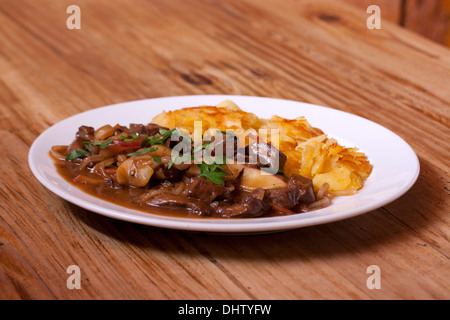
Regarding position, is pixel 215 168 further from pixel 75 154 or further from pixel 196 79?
pixel 196 79

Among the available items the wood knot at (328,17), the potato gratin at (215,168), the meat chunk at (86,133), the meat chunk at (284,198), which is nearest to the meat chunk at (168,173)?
the potato gratin at (215,168)

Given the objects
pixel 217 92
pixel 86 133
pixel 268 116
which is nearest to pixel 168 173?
pixel 86 133

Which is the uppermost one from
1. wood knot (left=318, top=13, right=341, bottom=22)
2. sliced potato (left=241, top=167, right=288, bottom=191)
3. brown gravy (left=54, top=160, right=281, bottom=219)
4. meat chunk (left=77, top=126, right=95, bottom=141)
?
wood knot (left=318, top=13, right=341, bottom=22)

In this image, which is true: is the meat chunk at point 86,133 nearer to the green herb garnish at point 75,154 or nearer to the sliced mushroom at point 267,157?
the green herb garnish at point 75,154

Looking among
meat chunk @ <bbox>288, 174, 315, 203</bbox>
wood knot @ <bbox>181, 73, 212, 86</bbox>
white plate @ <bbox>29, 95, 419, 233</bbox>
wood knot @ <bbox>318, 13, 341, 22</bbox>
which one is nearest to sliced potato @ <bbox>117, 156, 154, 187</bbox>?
white plate @ <bbox>29, 95, 419, 233</bbox>

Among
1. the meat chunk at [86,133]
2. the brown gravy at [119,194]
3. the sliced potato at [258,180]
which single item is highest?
the sliced potato at [258,180]

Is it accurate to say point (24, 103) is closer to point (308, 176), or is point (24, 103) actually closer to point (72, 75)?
point (72, 75)

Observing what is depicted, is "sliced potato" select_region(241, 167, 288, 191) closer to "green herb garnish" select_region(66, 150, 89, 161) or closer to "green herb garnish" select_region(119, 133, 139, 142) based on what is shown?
"green herb garnish" select_region(119, 133, 139, 142)
